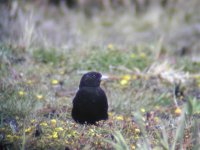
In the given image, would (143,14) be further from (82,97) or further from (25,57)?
(82,97)

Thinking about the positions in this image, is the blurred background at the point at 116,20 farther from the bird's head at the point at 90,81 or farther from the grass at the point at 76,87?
the bird's head at the point at 90,81

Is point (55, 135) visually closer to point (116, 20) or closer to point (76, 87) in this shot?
point (76, 87)

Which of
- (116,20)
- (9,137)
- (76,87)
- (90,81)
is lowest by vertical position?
(116,20)

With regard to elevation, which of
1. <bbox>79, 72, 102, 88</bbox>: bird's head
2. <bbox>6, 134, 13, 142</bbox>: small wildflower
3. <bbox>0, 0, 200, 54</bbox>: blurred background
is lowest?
<bbox>0, 0, 200, 54</bbox>: blurred background

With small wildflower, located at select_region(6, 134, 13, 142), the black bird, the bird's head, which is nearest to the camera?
small wildflower, located at select_region(6, 134, 13, 142)

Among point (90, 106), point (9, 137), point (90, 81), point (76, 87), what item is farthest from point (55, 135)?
point (76, 87)

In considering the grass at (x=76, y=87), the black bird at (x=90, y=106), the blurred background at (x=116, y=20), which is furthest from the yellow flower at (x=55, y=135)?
the blurred background at (x=116, y=20)

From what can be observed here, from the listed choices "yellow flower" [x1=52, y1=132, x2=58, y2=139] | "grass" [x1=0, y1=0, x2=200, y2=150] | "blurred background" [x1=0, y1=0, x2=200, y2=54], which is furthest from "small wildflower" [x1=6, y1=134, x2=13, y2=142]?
"blurred background" [x1=0, y1=0, x2=200, y2=54]

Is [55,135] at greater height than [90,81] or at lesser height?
lesser

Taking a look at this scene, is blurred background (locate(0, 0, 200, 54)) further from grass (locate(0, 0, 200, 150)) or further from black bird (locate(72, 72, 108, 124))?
black bird (locate(72, 72, 108, 124))
